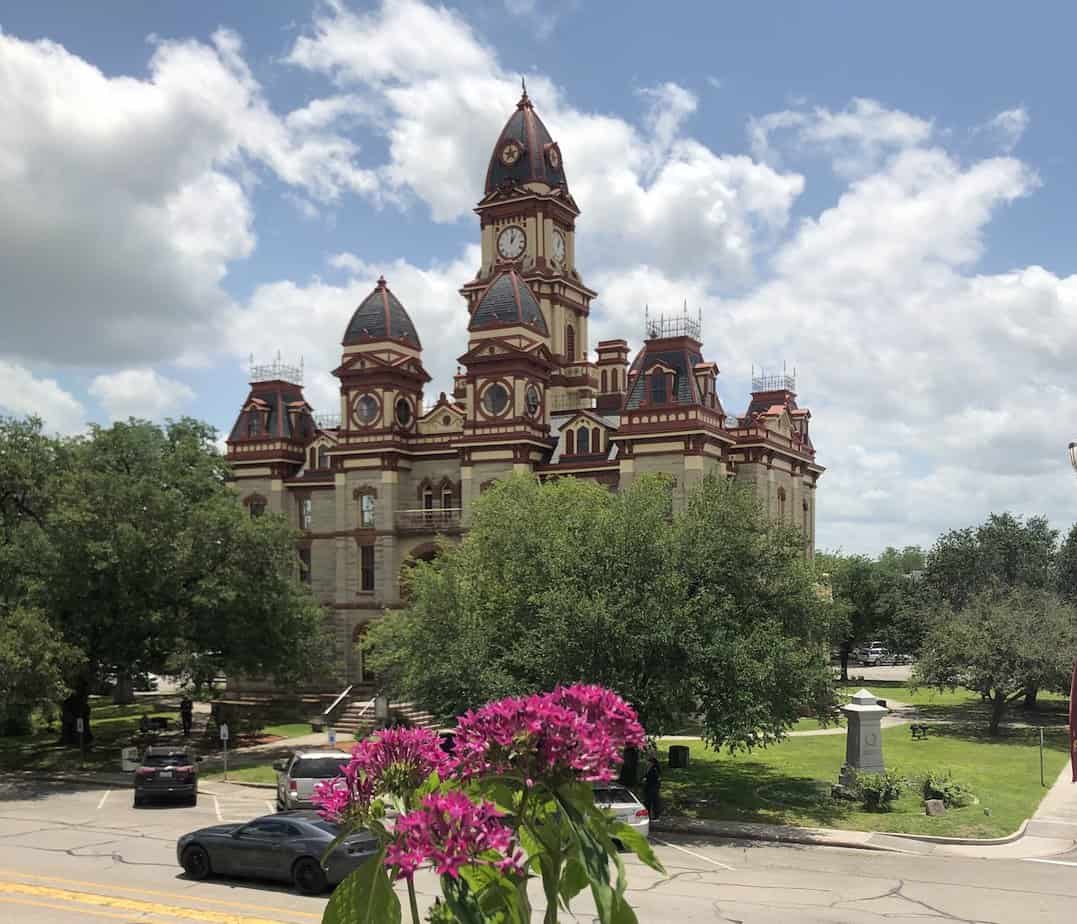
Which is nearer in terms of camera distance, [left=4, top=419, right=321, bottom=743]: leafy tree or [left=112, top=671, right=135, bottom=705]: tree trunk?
[left=4, top=419, right=321, bottom=743]: leafy tree

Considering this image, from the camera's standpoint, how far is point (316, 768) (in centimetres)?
2714

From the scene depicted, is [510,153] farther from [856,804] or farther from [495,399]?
[856,804]

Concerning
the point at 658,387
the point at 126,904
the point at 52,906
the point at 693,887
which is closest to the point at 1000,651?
the point at 658,387

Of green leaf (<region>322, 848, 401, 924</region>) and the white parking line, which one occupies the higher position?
green leaf (<region>322, 848, 401, 924</region>)

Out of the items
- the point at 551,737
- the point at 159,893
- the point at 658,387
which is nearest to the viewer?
the point at 551,737

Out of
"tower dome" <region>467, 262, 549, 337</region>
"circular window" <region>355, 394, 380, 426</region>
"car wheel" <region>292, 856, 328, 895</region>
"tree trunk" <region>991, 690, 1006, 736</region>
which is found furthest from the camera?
"circular window" <region>355, 394, 380, 426</region>

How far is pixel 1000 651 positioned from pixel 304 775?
27.3 m

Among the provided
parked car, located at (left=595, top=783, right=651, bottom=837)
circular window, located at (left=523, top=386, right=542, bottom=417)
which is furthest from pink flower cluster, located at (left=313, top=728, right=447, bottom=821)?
circular window, located at (left=523, top=386, right=542, bottom=417)

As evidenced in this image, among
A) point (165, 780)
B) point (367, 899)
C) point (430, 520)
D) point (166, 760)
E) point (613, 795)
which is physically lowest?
point (165, 780)

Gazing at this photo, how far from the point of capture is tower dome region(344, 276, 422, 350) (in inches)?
2164

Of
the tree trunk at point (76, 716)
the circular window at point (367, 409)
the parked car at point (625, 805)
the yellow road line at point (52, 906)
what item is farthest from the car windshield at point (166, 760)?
the circular window at point (367, 409)

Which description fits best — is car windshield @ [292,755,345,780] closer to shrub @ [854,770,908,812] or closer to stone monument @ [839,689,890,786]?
shrub @ [854,770,908,812]

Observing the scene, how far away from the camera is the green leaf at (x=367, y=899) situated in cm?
460

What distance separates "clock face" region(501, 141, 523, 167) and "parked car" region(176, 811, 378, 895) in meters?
47.9
